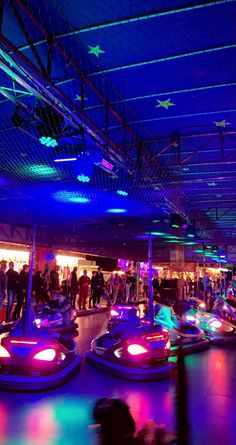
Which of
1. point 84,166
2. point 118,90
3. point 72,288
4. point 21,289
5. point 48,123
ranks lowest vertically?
point 72,288

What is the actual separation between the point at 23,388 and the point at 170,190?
4.97 metres

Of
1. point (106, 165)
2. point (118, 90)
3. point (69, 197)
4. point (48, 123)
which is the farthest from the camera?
point (69, 197)

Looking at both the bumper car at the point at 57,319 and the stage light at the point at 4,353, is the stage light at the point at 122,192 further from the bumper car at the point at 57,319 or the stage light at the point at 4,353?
the stage light at the point at 4,353

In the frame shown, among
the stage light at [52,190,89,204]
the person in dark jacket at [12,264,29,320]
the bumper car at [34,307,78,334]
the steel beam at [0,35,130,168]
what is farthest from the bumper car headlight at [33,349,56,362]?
the stage light at [52,190,89,204]

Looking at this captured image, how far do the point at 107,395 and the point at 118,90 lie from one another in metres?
3.26

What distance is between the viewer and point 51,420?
261cm

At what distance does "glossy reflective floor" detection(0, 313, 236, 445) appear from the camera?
235cm

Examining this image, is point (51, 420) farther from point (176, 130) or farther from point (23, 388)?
point (176, 130)

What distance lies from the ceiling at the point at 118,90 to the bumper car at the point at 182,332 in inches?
93.1

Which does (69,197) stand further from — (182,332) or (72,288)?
(182,332)

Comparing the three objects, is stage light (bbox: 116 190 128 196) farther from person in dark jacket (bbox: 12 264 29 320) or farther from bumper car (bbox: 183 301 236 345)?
bumper car (bbox: 183 301 236 345)

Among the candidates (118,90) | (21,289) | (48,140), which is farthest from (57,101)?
(21,289)

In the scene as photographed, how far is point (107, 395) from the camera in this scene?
3.23m

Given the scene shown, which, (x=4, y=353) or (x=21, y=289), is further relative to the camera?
(x=21, y=289)
